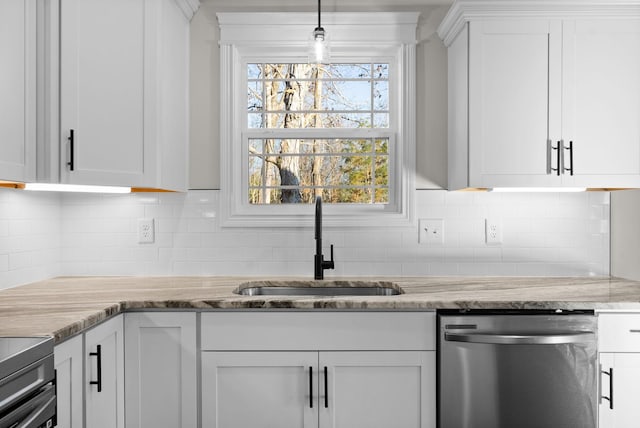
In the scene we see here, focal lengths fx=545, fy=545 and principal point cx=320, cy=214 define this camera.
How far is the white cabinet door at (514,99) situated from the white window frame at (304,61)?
443 millimetres

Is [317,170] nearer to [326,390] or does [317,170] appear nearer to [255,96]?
[255,96]

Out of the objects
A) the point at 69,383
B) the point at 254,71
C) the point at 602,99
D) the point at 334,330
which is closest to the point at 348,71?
the point at 254,71

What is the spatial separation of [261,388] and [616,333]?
1.39 m

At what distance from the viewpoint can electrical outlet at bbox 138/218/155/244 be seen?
2.82 meters

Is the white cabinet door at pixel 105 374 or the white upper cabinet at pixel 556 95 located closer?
the white cabinet door at pixel 105 374

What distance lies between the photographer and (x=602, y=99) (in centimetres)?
246

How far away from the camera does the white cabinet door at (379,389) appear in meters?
2.13

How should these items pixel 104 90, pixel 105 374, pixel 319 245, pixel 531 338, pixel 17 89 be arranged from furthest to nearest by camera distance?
pixel 319 245
pixel 104 90
pixel 531 338
pixel 105 374
pixel 17 89

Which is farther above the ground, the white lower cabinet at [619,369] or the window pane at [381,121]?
the window pane at [381,121]

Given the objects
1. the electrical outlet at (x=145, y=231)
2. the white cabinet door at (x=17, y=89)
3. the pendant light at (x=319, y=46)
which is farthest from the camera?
the electrical outlet at (x=145, y=231)

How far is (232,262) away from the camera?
285cm

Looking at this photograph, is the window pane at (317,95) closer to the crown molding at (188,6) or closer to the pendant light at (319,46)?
the crown molding at (188,6)

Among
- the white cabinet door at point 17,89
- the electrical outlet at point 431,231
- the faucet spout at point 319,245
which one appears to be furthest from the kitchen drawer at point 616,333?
the white cabinet door at point 17,89

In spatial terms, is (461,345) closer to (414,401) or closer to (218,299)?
(414,401)
